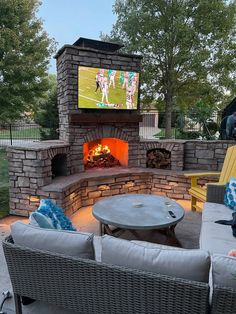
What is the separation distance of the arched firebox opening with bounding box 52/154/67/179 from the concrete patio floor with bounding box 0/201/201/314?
2.70 ft

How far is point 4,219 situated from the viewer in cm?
421

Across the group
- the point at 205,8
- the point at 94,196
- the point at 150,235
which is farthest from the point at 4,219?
the point at 205,8

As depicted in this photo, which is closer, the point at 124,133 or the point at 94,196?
the point at 94,196

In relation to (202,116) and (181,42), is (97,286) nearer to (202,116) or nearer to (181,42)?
(202,116)

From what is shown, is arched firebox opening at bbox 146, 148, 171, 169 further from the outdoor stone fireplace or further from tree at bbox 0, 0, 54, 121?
tree at bbox 0, 0, 54, 121

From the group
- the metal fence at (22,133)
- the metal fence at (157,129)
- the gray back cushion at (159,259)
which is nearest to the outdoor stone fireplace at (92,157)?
the metal fence at (157,129)

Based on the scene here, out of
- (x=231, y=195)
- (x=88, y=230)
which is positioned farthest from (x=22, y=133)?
(x=231, y=195)

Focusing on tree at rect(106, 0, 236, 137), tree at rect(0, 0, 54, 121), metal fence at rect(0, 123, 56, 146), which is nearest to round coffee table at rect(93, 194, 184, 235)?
tree at rect(106, 0, 236, 137)

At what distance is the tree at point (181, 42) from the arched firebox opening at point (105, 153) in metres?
2.96

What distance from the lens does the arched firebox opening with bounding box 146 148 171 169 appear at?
5715mm

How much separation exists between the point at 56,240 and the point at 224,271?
3.46 ft

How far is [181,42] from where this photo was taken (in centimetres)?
785

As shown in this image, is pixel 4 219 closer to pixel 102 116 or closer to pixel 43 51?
pixel 102 116

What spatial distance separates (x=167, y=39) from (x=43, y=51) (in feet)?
16.7
